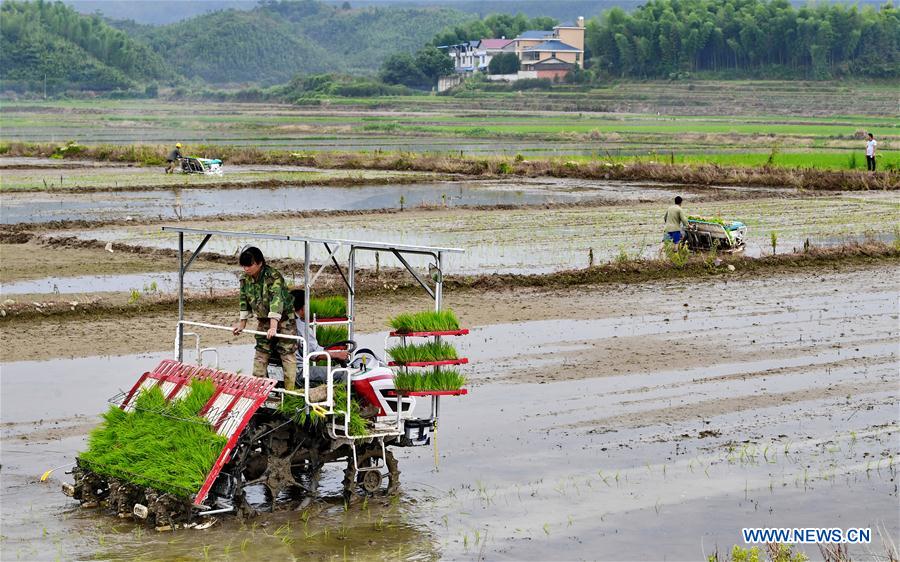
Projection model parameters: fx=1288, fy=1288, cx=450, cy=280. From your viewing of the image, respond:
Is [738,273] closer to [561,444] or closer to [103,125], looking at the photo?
[561,444]

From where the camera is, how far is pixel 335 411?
10586 mm

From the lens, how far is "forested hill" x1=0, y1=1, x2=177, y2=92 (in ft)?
534

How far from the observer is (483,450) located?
1300 centimetres

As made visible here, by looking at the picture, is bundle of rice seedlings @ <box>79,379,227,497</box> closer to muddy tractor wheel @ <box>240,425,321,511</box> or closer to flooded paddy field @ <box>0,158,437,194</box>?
muddy tractor wheel @ <box>240,425,321,511</box>

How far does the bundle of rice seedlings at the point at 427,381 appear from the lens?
35.9ft

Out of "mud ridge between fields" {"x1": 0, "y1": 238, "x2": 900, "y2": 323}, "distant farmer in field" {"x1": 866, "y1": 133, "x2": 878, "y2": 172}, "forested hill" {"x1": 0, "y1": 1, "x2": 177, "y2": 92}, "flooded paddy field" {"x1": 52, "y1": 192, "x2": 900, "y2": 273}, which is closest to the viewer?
"mud ridge between fields" {"x1": 0, "y1": 238, "x2": 900, "y2": 323}

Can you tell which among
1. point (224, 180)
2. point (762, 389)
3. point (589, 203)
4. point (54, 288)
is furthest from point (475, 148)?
point (762, 389)

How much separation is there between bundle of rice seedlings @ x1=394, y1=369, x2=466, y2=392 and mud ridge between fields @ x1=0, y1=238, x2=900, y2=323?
30.8ft

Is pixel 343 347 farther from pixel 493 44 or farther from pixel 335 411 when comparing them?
pixel 493 44

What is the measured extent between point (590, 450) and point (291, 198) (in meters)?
27.0

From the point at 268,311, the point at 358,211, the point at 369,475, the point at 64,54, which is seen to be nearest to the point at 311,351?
the point at 268,311

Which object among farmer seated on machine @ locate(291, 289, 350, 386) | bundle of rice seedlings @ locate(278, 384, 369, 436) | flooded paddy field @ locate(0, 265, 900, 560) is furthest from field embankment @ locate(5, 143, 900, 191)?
bundle of rice seedlings @ locate(278, 384, 369, 436)

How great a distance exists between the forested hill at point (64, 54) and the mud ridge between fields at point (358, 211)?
13527 centimetres

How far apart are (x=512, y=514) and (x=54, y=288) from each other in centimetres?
→ 1303
